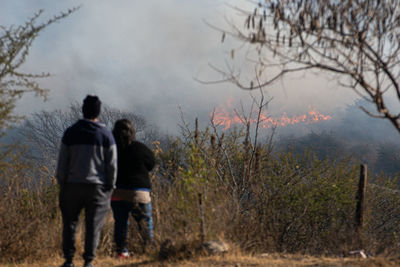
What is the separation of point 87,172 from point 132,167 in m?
1.09

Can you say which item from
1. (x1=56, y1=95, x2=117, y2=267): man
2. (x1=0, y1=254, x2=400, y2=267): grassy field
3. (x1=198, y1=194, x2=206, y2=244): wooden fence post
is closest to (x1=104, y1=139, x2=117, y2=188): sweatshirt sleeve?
(x1=56, y1=95, x2=117, y2=267): man

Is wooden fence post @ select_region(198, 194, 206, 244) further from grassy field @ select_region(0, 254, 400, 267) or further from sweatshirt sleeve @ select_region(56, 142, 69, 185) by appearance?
sweatshirt sleeve @ select_region(56, 142, 69, 185)

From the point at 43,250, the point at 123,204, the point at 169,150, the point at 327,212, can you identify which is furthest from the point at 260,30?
the point at 169,150

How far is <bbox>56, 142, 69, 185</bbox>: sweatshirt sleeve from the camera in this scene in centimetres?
500

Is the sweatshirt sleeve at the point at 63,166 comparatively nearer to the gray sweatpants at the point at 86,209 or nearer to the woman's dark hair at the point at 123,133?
the gray sweatpants at the point at 86,209

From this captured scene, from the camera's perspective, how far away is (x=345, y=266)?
5602 mm

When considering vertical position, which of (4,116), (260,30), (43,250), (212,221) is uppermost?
(260,30)

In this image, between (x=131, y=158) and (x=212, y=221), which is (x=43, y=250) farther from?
(x=212, y=221)

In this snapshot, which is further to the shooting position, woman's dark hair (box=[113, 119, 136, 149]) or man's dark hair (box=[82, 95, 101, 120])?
woman's dark hair (box=[113, 119, 136, 149])

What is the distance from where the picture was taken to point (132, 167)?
234 inches

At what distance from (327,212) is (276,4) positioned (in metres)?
8.36

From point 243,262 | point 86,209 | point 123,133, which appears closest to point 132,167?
point 123,133

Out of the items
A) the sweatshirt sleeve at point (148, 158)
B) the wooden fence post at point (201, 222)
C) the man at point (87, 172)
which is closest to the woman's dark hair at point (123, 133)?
the sweatshirt sleeve at point (148, 158)

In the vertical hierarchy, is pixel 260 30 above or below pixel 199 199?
above
